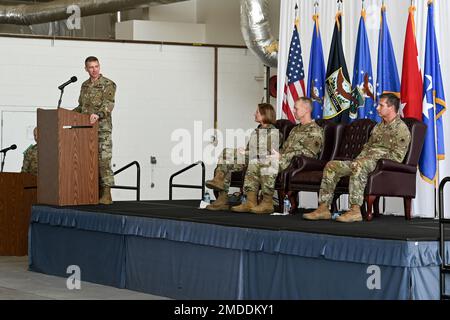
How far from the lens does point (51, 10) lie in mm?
15117

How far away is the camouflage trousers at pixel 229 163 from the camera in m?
9.69

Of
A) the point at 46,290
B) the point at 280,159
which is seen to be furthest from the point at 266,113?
the point at 46,290

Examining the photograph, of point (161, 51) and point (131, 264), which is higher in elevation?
point (161, 51)

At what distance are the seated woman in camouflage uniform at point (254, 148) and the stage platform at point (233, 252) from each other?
0.32 meters

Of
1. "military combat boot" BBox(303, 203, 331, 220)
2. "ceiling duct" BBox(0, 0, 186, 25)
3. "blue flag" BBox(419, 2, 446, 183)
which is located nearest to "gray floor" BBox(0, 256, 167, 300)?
"military combat boot" BBox(303, 203, 331, 220)

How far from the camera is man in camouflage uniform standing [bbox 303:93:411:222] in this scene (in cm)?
821

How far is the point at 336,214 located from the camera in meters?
8.27

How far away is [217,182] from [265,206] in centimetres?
76

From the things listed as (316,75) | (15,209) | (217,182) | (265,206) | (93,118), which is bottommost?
(15,209)

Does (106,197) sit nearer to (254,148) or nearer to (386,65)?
(254,148)
